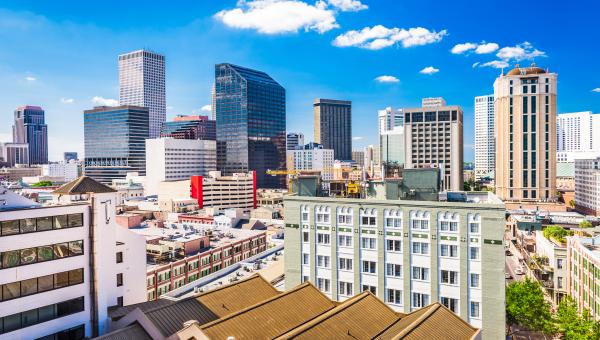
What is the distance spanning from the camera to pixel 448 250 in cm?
4806

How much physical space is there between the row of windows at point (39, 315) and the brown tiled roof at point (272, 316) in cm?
1062

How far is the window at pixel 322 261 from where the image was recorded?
54438 millimetres

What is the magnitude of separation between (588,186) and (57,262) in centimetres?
19990

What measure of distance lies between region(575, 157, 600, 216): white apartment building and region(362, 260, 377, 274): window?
15346 centimetres

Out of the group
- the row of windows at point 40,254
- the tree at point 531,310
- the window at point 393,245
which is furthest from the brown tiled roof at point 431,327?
the tree at point 531,310

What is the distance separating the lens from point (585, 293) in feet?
211

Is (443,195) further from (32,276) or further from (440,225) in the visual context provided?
(32,276)

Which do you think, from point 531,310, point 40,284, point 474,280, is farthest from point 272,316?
point 531,310

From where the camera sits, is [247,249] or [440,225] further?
[247,249]

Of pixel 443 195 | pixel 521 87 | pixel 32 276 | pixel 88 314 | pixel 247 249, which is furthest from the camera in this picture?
pixel 521 87

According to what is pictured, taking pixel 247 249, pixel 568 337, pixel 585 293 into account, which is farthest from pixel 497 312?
pixel 247 249

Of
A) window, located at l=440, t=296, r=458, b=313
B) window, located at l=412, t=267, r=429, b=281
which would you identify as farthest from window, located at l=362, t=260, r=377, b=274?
window, located at l=440, t=296, r=458, b=313

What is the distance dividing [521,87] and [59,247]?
187612 mm

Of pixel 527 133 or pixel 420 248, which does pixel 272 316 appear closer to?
pixel 420 248
